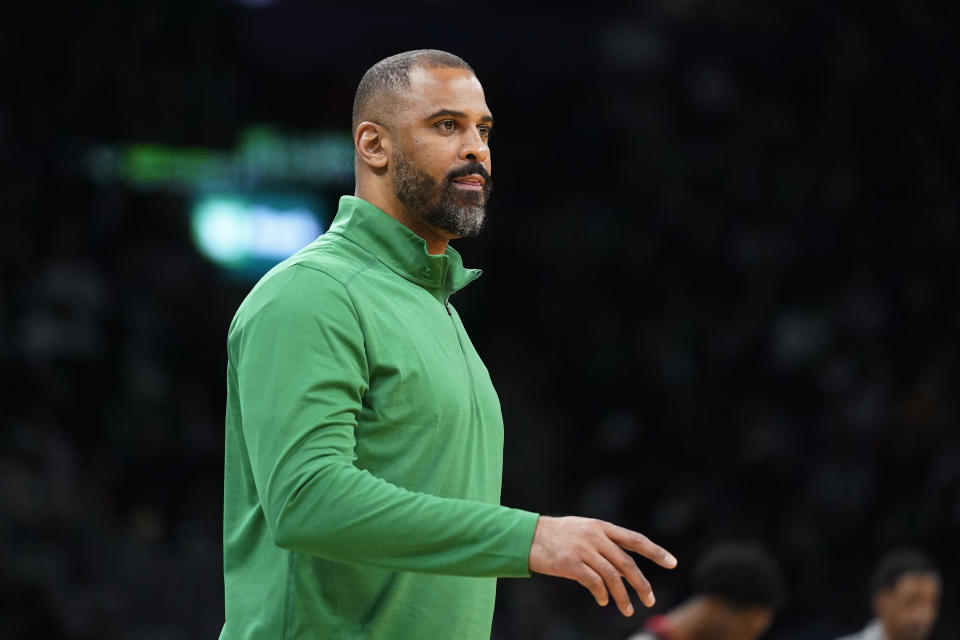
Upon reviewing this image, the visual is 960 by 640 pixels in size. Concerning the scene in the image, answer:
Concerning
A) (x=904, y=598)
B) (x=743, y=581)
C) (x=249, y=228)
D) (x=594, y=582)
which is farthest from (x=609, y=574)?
(x=249, y=228)

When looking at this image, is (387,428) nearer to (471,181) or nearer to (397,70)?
(471,181)

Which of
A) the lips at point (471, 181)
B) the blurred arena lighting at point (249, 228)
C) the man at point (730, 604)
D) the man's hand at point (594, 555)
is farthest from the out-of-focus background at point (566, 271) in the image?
the man's hand at point (594, 555)

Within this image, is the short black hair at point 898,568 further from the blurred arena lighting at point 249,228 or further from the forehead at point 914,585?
the blurred arena lighting at point 249,228

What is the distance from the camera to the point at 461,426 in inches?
83.4

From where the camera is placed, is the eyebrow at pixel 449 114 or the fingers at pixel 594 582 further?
the eyebrow at pixel 449 114

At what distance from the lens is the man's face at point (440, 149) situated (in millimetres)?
2217

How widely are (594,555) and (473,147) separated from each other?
738 millimetres

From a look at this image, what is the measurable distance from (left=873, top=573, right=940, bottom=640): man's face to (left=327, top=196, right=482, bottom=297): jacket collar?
170 inches

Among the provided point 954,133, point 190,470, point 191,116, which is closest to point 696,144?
point 954,133

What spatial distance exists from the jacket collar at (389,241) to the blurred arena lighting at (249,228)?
9.28 meters

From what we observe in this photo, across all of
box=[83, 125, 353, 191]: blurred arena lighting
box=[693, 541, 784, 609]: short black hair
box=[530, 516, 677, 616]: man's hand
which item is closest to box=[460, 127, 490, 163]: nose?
box=[530, 516, 677, 616]: man's hand

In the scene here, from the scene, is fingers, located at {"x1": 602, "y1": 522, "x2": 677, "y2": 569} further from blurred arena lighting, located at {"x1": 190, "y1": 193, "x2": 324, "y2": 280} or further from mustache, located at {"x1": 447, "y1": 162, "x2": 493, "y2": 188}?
blurred arena lighting, located at {"x1": 190, "y1": 193, "x2": 324, "y2": 280}

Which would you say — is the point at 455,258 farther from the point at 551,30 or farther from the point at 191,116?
the point at 551,30

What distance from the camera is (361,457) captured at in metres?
2.03
